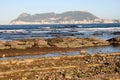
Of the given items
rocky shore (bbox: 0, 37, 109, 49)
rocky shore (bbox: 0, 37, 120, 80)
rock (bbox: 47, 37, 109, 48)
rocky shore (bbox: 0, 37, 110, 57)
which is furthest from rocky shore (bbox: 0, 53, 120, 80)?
rock (bbox: 47, 37, 109, 48)

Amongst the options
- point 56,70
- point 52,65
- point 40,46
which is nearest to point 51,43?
point 40,46

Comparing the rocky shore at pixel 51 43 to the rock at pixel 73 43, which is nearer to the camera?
the rocky shore at pixel 51 43

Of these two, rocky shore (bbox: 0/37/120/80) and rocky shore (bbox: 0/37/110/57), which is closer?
rocky shore (bbox: 0/37/120/80)

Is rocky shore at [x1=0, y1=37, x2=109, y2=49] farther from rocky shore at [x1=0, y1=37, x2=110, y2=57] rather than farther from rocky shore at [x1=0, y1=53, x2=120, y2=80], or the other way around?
rocky shore at [x1=0, y1=53, x2=120, y2=80]

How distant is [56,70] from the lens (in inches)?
870

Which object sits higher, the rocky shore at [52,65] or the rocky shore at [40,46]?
the rocky shore at [52,65]

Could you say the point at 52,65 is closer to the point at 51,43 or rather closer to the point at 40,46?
the point at 40,46

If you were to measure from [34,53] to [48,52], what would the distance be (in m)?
1.81

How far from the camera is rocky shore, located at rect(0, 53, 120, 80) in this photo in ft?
60.8

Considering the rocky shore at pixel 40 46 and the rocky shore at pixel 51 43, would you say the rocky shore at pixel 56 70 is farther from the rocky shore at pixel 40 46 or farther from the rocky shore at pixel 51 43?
the rocky shore at pixel 51 43

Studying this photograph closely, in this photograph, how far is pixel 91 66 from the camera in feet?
77.6

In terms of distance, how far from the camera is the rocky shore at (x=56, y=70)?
18.5 m

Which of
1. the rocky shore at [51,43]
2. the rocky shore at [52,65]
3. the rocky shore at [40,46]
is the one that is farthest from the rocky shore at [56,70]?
the rocky shore at [51,43]

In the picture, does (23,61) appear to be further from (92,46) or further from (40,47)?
(92,46)
